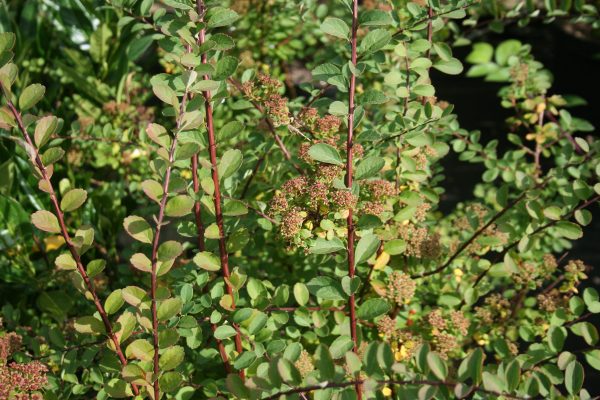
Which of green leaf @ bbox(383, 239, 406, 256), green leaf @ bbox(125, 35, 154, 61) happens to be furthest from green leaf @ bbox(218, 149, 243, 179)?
green leaf @ bbox(125, 35, 154, 61)

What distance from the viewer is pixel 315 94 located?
124 cm

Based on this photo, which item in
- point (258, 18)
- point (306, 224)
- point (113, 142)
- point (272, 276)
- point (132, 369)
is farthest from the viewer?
point (258, 18)

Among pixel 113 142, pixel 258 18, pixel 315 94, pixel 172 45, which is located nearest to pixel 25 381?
pixel 172 45

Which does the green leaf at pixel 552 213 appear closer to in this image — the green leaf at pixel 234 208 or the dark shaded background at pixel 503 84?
the green leaf at pixel 234 208

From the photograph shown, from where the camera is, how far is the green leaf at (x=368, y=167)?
3.22ft

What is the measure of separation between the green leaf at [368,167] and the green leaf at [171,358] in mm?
370

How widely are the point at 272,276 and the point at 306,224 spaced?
1.33ft

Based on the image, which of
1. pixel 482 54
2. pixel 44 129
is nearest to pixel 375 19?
pixel 44 129

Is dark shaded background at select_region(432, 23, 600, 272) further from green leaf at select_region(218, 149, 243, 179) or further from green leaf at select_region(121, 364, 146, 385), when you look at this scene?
green leaf at select_region(121, 364, 146, 385)

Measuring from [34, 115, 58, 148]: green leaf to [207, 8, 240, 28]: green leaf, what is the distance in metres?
0.27

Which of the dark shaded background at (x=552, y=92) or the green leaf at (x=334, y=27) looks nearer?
the green leaf at (x=334, y=27)

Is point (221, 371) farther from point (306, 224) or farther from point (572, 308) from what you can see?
point (572, 308)

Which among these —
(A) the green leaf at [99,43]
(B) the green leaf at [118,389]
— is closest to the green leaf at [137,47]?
(A) the green leaf at [99,43]

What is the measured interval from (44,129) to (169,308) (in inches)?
12.0
